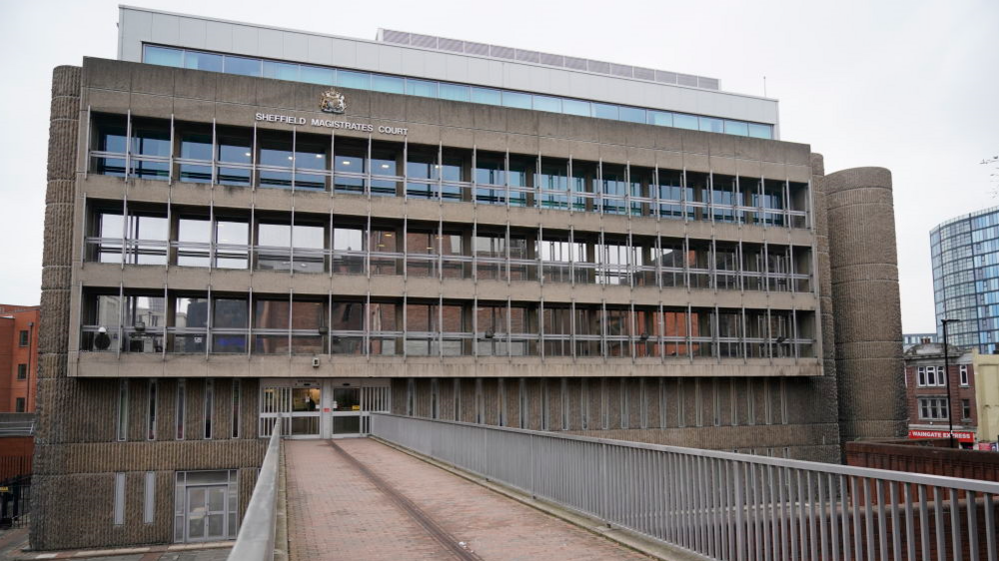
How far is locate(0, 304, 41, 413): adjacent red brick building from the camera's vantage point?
7162 centimetres

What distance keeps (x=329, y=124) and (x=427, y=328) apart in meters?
9.47

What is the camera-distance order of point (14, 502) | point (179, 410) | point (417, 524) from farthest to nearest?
point (14, 502) < point (179, 410) < point (417, 524)

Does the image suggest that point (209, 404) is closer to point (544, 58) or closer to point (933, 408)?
point (544, 58)

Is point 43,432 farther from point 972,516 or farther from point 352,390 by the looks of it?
point 972,516

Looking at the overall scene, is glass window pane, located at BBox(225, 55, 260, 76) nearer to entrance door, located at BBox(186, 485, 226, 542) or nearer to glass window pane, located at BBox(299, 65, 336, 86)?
glass window pane, located at BBox(299, 65, 336, 86)

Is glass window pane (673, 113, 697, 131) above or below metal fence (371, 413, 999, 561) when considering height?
above

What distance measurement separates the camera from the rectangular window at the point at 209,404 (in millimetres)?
29953

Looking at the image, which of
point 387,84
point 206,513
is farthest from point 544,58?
point 206,513

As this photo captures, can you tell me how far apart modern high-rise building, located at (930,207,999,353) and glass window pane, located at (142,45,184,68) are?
159416 mm

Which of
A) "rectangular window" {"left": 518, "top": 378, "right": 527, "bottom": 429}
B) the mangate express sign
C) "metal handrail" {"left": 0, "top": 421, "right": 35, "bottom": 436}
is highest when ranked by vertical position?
"rectangular window" {"left": 518, "top": 378, "right": 527, "bottom": 429}

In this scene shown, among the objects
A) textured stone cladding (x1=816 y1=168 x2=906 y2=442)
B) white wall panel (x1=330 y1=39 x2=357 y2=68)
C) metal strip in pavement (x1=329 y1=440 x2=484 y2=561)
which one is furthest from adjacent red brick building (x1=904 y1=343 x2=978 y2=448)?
metal strip in pavement (x1=329 y1=440 x2=484 y2=561)

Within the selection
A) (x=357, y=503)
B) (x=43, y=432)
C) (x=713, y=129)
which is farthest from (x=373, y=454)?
(x=713, y=129)

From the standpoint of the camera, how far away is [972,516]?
542 cm

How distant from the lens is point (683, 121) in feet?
145
